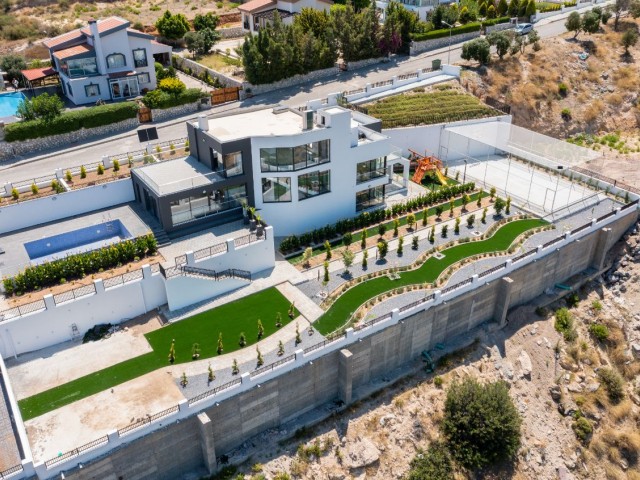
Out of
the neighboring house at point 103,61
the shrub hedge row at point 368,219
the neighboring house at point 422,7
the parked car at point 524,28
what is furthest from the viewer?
the neighboring house at point 422,7

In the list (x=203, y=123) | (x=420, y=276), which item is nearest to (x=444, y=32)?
(x=203, y=123)

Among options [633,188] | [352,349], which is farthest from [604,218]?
[352,349]

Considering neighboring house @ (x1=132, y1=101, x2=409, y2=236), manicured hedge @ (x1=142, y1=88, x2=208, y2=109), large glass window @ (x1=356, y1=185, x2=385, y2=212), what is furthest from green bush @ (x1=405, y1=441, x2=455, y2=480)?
manicured hedge @ (x1=142, y1=88, x2=208, y2=109)

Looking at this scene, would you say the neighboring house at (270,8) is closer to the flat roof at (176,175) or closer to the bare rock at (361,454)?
the flat roof at (176,175)

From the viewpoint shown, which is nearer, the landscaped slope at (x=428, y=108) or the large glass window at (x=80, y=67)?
the landscaped slope at (x=428, y=108)

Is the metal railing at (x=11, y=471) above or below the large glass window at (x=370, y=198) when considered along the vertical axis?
below

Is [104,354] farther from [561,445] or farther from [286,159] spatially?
[561,445]

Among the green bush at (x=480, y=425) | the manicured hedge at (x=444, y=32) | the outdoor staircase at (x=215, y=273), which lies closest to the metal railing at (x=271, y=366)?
the outdoor staircase at (x=215, y=273)
